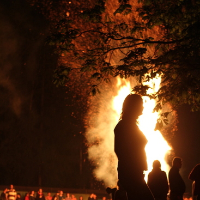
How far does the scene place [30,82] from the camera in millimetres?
40156

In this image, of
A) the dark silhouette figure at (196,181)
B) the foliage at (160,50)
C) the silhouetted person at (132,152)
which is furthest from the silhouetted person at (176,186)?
the silhouetted person at (132,152)

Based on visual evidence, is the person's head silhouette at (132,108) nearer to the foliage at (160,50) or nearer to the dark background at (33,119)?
the foliage at (160,50)

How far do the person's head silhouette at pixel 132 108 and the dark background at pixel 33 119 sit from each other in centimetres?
3282

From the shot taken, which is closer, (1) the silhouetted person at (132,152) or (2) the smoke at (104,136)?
(1) the silhouetted person at (132,152)

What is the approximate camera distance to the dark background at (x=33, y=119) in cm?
3788

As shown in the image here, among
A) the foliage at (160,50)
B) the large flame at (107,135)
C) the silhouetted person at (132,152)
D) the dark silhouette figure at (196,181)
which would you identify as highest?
the large flame at (107,135)

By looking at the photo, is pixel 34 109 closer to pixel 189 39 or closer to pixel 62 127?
pixel 62 127

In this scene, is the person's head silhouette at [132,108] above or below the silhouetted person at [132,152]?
above

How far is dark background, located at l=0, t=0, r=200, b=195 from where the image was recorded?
37.9 meters

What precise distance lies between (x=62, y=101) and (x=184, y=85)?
1223 inches

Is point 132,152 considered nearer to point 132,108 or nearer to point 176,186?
point 132,108

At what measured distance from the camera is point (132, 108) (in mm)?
4598

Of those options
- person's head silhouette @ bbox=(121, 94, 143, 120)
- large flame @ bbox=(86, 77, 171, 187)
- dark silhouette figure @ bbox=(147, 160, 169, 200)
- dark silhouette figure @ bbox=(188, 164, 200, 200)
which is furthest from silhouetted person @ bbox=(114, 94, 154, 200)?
large flame @ bbox=(86, 77, 171, 187)

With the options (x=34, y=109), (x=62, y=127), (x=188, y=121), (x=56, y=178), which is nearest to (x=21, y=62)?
(x=34, y=109)
